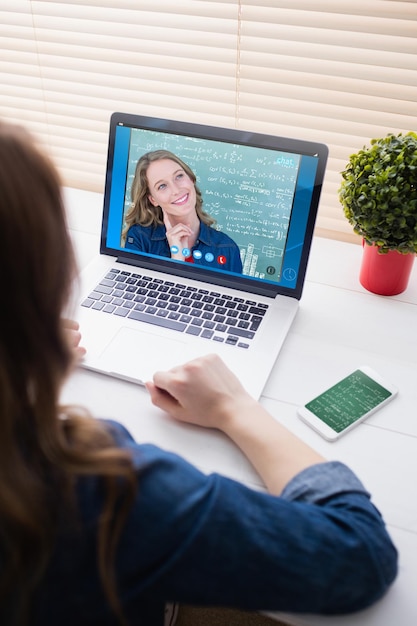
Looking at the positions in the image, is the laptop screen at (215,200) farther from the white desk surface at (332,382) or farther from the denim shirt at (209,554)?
the denim shirt at (209,554)

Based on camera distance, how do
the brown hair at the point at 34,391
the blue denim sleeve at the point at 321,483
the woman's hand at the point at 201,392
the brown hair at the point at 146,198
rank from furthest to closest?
the brown hair at the point at 146,198 → the woman's hand at the point at 201,392 → the blue denim sleeve at the point at 321,483 → the brown hair at the point at 34,391

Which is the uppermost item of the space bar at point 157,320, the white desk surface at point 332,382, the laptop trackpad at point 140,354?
the space bar at point 157,320

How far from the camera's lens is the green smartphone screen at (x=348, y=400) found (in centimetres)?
94

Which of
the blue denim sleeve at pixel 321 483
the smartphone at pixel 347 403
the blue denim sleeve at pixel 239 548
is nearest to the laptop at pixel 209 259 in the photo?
the smartphone at pixel 347 403

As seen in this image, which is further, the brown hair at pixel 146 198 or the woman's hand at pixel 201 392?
the brown hair at pixel 146 198

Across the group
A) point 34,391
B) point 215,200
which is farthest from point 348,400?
point 34,391

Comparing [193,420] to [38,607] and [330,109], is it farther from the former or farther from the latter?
[330,109]

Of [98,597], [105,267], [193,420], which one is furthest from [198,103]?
[98,597]

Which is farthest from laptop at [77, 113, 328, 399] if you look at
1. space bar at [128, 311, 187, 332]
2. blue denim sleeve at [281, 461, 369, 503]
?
blue denim sleeve at [281, 461, 369, 503]

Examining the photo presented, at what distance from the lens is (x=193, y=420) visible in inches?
35.9

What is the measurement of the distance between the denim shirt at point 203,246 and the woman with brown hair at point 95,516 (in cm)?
54

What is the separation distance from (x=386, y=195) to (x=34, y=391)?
72 cm

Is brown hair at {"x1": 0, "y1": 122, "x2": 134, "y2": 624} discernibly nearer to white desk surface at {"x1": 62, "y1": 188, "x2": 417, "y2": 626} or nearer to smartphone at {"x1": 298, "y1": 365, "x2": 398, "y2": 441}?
white desk surface at {"x1": 62, "y1": 188, "x2": 417, "y2": 626}

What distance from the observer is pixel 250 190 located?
3.67 feet
